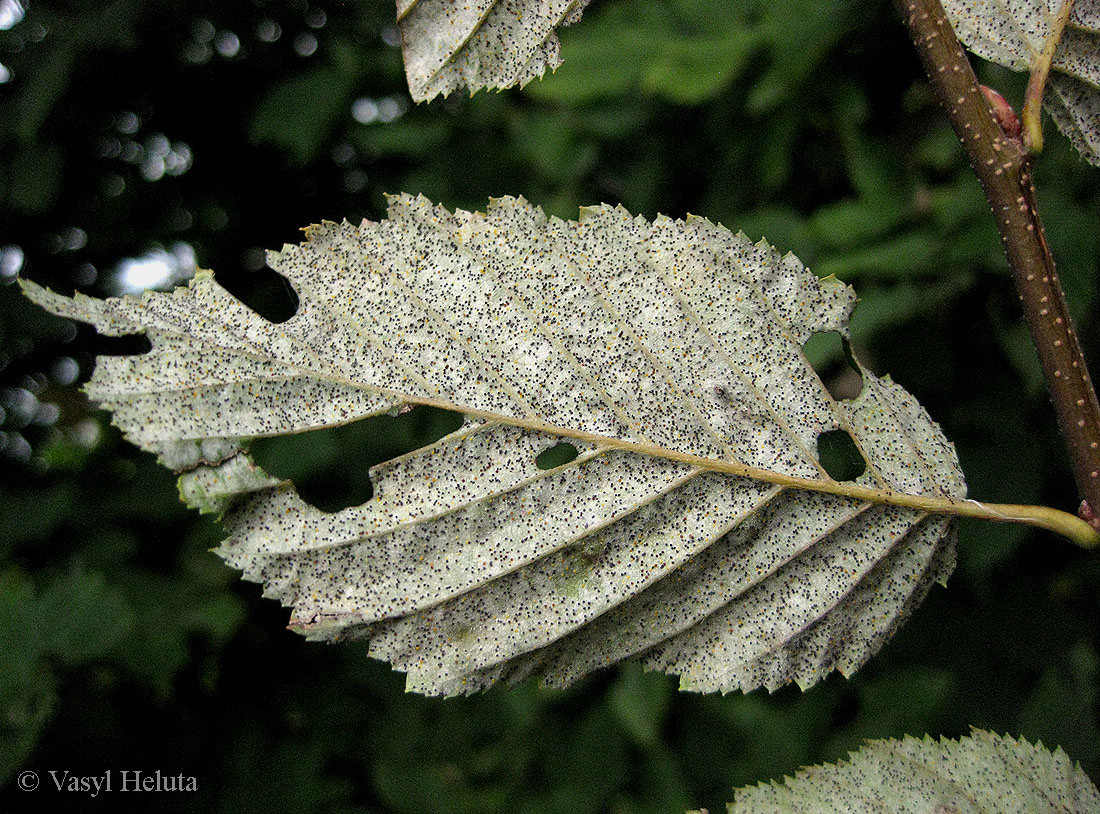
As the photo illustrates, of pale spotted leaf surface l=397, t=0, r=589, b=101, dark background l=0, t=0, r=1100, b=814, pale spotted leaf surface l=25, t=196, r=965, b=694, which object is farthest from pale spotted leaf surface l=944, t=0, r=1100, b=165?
dark background l=0, t=0, r=1100, b=814

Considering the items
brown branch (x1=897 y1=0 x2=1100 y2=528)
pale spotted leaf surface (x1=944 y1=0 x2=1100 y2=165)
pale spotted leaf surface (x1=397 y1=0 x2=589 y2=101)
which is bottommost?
pale spotted leaf surface (x1=397 y1=0 x2=589 y2=101)

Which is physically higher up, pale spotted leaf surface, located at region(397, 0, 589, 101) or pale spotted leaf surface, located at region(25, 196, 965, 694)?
pale spotted leaf surface, located at region(397, 0, 589, 101)

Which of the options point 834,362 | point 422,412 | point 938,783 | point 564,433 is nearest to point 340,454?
point 422,412

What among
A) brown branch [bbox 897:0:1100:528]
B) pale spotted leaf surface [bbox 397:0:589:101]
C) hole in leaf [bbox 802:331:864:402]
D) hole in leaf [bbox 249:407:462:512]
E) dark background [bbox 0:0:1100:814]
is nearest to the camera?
brown branch [bbox 897:0:1100:528]

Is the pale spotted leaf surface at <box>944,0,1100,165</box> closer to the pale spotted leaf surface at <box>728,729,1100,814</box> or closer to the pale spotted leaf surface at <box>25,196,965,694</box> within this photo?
the pale spotted leaf surface at <box>25,196,965,694</box>

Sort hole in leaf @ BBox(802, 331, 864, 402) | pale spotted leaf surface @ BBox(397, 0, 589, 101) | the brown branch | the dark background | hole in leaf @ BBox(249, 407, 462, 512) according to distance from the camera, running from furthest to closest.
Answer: hole in leaf @ BBox(249, 407, 462, 512), the dark background, hole in leaf @ BBox(802, 331, 864, 402), pale spotted leaf surface @ BBox(397, 0, 589, 101), the brown branch

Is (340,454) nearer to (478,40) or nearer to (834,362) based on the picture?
(834,362)

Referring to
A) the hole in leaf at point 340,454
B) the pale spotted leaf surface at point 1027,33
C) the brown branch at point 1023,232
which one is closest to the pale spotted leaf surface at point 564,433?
the brown branch at point 1023,232

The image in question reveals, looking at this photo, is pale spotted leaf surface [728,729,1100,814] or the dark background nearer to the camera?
pale spotted leaf surface [728,729,1100,814]
